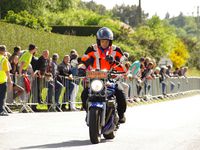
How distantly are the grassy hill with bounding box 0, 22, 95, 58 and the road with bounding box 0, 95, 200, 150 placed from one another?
837 centimetres

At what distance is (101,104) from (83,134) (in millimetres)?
1698

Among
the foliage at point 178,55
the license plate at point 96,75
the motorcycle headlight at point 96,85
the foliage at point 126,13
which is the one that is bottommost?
the foliage at point 178,55

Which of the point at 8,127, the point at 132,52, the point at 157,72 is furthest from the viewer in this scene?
the point at 132,52

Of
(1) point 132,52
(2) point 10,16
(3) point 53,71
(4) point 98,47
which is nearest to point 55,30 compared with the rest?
(1) point 132,52

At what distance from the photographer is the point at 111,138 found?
12.6m

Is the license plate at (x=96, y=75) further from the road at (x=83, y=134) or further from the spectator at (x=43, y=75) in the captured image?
the spectator at (x=43, y=75)

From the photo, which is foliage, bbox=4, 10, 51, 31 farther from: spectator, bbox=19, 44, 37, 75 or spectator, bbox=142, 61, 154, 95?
spectator, bbox=19, 44, 37, 75

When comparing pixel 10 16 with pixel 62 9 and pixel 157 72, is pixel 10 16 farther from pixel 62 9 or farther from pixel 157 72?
pixel 62 9

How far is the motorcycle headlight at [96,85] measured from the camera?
38.5 ft

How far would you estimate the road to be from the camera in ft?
37.0

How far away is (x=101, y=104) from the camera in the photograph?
11758 mm

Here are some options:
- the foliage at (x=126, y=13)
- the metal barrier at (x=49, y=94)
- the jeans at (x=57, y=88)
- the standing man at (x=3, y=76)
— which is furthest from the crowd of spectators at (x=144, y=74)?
the foliage at (x=126, y=13)

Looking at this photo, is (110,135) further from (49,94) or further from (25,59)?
(49,94)

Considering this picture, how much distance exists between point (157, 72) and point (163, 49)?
2493 centimetres
